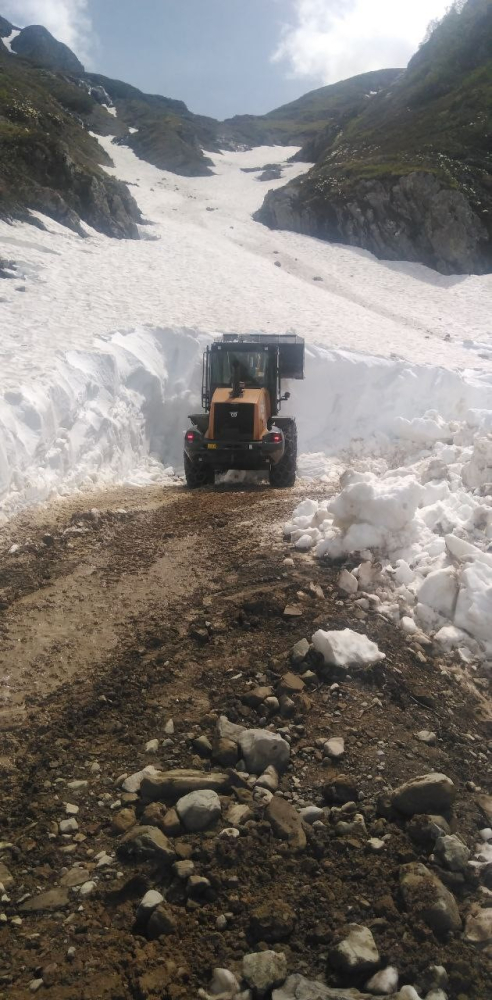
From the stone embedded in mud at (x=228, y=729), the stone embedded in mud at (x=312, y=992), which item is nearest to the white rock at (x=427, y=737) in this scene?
the stone embedded in mud at (x=228, y=729)

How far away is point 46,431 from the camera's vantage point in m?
11.1

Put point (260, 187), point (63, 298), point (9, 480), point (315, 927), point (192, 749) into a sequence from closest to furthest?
point (315, 927), point (192, 749), point (9, 480), point (63, 298), point (260, 187)

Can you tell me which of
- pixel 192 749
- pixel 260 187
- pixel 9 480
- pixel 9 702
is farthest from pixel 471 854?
pixel 260 187

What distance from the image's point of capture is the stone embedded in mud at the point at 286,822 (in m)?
3.77

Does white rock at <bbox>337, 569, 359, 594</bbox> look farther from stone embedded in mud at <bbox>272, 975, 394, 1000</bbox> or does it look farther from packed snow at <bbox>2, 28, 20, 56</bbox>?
packed snow at <bbox>2, 28, 20, 56</bbox>

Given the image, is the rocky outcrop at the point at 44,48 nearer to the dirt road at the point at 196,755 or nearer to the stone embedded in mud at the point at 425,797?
the dirt road at the point at 196,755

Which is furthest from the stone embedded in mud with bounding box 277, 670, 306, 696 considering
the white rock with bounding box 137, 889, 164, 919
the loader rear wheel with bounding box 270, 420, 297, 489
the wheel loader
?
the loader rear wheel with bounding box 270, 420, 297, 489

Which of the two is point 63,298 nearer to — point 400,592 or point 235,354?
point 235,354

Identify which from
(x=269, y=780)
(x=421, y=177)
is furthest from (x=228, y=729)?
(x=421, y=177)

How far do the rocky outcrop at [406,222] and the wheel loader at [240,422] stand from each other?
30411 mm

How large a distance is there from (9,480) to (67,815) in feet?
21.1

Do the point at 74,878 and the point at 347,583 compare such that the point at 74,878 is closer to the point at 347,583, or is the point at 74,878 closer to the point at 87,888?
the point at 87,888

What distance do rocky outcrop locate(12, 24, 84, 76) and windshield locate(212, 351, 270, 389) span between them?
123781 mm

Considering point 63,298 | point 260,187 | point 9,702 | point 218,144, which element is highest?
point 218,144
